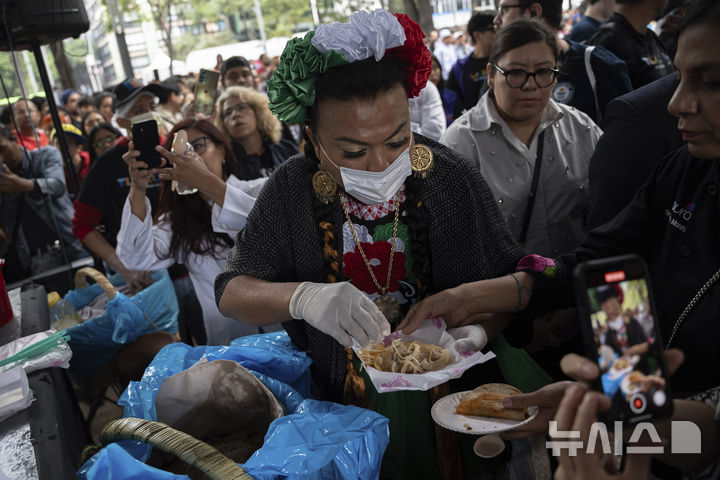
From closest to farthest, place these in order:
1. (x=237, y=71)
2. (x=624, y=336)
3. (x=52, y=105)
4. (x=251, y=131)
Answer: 1. (x=624, y=336)
2. (x=52, y=105)
3. (x=251, y=131)
4. (x=237, y=71)

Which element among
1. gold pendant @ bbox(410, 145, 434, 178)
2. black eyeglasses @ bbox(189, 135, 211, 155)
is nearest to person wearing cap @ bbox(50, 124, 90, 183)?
black eyeglasses @ bbox(189, 135, 211, 155)

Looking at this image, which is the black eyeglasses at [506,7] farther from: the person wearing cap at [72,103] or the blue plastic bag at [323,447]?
the person wearing cap at [72,103]

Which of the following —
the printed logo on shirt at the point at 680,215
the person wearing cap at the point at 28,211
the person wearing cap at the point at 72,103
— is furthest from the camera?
the person wearing cap at the point at 72,103

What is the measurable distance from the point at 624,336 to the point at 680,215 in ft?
2.31

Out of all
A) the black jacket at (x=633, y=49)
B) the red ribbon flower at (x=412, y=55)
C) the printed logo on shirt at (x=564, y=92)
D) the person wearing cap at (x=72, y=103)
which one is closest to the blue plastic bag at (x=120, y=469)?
the red ribbon flower at (x=412, y=55)

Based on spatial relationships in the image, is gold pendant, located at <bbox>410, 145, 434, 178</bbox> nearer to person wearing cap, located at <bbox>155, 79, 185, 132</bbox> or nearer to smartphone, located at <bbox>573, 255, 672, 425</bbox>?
smartphone, located at <bbox>573, 255, 672, 425</bbox>

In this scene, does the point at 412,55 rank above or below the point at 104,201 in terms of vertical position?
above

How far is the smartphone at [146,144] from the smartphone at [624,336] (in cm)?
222

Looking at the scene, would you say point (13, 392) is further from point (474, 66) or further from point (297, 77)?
point (474, 66)

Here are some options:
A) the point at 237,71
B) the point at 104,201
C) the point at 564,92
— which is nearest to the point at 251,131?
the point at 104,201

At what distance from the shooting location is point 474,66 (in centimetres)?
520

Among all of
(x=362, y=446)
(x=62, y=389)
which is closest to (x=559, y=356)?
(x=362, y=446)

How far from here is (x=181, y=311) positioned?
3348mm

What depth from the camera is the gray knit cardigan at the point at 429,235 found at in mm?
1803
